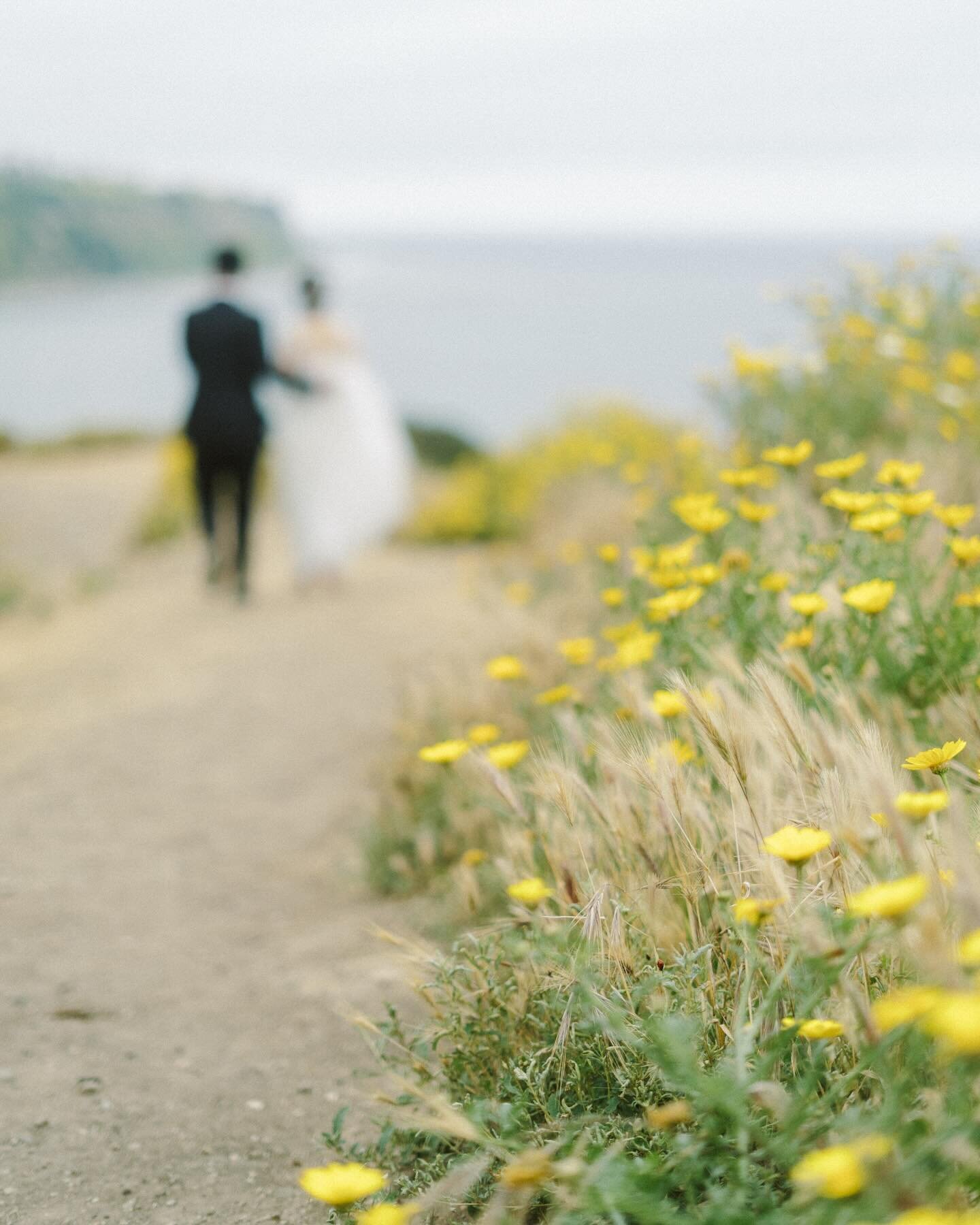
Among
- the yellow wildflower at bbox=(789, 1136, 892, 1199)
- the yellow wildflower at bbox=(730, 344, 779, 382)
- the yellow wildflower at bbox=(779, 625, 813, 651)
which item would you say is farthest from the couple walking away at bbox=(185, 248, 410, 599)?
the yellow wildflower at bbox=(789, 1136, 892, 1199)

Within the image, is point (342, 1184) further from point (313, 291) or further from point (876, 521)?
point (313, 291)

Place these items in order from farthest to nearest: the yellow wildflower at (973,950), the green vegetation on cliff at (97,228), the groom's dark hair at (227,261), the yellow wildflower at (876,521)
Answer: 1. the green vegetation on cliff at (97,228)
2. the groom's dark hair at (227,261)
3. the yellow wildflower at (876,521)
4. the yellow wildflower at (973,950)

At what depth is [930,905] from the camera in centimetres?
117

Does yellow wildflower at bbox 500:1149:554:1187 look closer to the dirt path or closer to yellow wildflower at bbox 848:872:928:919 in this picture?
yellow wildflower at bbox 848:872:928:919

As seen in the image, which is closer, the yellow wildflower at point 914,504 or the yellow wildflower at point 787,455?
the yellow wildflower at point 914,504

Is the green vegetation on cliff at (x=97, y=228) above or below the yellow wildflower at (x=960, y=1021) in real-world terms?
above

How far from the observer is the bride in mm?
7215

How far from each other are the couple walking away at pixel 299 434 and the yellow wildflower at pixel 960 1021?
20.8 ft

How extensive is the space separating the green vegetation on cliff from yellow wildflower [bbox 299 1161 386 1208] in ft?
64.4

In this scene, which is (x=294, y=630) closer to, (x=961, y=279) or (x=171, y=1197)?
(x=961, y=279)

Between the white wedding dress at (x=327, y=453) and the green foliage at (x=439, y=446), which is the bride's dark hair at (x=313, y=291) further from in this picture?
the green foliage at (x=439, y=446)

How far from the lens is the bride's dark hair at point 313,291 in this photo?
282 inches

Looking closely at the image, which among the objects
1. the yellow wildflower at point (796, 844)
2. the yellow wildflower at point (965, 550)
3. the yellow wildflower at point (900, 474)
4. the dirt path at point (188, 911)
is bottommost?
the dirt path at point (188, 911)

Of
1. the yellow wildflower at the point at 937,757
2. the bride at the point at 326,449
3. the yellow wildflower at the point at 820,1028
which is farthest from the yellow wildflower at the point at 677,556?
the bride at the point at 326,449
